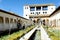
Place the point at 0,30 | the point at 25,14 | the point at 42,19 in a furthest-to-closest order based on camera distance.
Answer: the point at 25,14, the point at 42,19, the point at 0,30

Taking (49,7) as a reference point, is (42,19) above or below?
below

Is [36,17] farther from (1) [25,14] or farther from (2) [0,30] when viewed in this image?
(2) [0,30]

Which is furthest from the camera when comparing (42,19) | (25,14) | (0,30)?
(25,14)

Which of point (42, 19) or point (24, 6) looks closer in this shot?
point (42, 19)

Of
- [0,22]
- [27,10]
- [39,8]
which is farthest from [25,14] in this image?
[0,22]

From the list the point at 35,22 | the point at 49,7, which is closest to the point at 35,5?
the point at 49,7

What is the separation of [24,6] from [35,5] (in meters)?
5.84

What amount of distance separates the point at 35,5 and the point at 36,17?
9.77 m

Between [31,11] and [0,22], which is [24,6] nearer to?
[31,11]

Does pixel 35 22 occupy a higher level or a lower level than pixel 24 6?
lower

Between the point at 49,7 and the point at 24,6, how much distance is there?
1155cm

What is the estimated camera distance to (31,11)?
234 ft

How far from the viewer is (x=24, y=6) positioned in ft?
246

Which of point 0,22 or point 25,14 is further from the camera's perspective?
point 25,14
